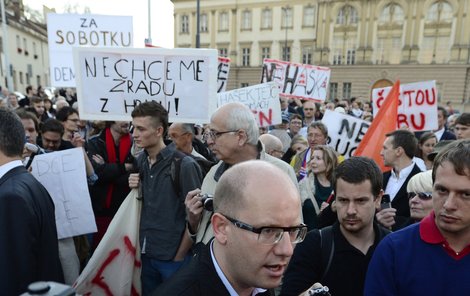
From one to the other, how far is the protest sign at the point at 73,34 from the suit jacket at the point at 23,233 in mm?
3885

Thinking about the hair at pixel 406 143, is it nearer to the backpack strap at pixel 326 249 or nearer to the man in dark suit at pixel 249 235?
the backpack strap at pixel 326 249

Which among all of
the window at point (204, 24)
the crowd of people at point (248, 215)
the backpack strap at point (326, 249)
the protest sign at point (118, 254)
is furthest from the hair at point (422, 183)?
the window at point (204, 24)

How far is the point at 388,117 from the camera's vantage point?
447 cm

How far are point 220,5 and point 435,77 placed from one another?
1030 inches

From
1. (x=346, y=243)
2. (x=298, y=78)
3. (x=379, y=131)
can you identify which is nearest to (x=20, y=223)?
(x=346, y=243)

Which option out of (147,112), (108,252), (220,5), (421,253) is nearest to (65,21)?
(147,112)

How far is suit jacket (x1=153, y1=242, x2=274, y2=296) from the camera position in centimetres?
125

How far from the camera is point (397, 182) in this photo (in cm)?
344

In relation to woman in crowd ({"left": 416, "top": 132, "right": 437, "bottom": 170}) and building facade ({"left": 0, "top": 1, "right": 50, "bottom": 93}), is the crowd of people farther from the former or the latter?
building facade ({"left": 0, "top": 1, "right": 50, "bottom": 93})

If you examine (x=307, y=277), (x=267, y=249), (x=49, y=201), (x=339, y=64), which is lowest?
(x=307, y=277)

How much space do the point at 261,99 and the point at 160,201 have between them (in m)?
3.74

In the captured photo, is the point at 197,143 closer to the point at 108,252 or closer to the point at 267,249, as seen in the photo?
the point at 108,252

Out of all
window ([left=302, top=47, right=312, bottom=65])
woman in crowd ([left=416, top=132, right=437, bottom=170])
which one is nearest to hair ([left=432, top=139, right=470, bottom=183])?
woman in crowd ([left=416, top=132, right=437, bottom=170])

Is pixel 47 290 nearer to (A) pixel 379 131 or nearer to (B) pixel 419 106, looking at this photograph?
(A) pixel 379 131
